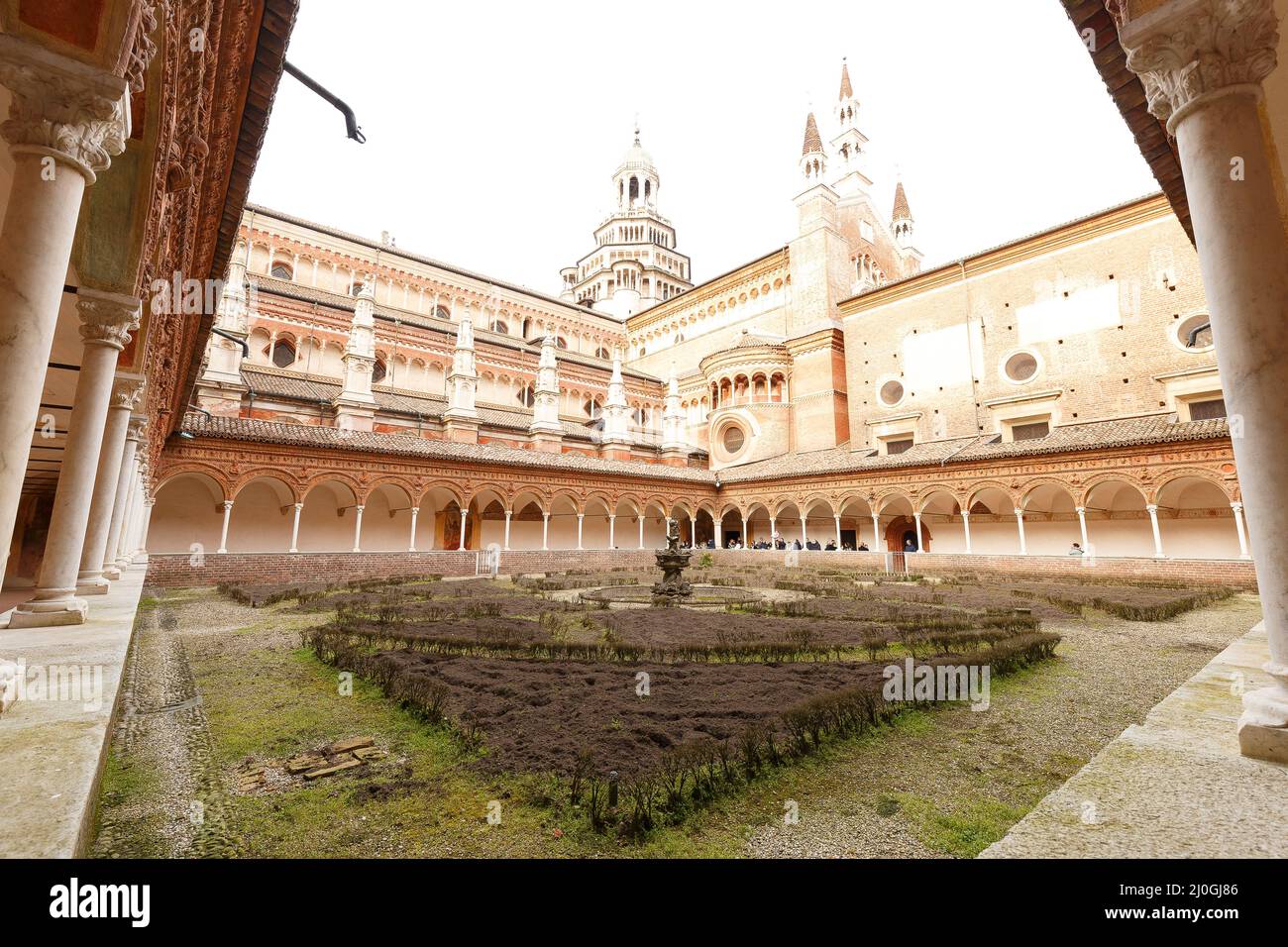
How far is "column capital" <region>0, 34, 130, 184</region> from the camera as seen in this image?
2748mm

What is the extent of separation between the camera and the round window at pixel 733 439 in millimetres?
34812

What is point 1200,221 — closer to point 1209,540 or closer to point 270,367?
point 1209,540

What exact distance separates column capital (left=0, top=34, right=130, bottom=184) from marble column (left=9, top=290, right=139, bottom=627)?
3321 mm

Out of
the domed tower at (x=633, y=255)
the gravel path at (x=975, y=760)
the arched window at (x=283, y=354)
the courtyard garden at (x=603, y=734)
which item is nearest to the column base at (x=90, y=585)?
the courtyard garden at (x=603, y=734)

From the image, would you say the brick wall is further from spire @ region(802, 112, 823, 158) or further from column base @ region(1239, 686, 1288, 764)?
spire @ region(802, 112, 823, 158)

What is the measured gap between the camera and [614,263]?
5262 centimetres

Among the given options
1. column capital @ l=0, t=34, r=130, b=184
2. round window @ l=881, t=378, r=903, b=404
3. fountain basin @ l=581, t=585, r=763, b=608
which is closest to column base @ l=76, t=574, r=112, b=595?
column capital @ l=0, t=34, r=130, b=184

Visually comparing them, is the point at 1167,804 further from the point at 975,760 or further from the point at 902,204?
the point at 902,204

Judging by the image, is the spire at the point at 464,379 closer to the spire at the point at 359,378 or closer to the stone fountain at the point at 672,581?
the spire at the point at 359,378

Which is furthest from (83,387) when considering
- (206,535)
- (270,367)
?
(270,367)

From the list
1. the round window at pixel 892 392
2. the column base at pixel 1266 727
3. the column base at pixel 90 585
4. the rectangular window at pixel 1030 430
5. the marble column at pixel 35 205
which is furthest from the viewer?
the round window at pixel 892 392

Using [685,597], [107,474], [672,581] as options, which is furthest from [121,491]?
[685,597]

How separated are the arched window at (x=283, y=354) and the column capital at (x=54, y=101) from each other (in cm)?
2691
